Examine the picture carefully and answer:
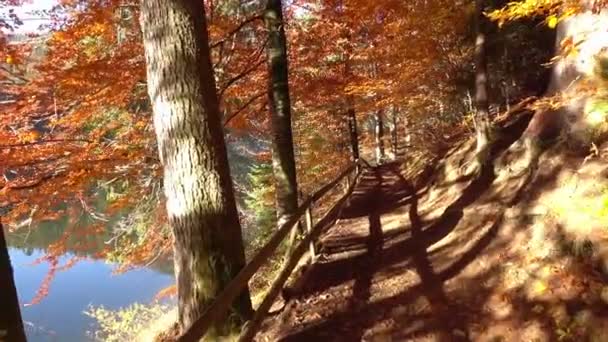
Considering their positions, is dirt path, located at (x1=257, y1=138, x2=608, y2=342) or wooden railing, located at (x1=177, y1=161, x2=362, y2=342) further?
dirt path, located at (x1=257, y1=138, x2=608, y2=342)

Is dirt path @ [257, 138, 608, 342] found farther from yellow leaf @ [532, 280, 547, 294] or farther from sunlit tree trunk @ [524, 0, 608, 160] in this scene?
sunlit tree trunk @ [524, 0, 608, 160]

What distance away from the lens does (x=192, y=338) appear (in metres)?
2.53

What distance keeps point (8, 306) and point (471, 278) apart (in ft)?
14.9

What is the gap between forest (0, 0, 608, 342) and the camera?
13.7 ft

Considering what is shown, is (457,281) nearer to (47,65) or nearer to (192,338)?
(192,338)

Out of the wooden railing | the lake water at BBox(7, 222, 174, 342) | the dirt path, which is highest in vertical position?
the wooden railing

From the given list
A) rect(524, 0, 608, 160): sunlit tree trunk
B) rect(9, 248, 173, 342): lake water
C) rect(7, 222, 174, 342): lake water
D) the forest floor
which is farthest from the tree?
rect(9, 248, 173, 342): lake water

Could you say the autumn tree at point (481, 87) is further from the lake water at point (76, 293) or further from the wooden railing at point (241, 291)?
the lake water at point (76, 293)

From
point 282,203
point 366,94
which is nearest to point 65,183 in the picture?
point 282,203

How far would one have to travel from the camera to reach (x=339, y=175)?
10.3m

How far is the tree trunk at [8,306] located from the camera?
3404mm

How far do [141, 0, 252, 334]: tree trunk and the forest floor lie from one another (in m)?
1.30

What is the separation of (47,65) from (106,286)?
13929 mm

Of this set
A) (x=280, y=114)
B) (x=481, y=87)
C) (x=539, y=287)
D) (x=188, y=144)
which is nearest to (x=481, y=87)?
(x=481, y=87)
